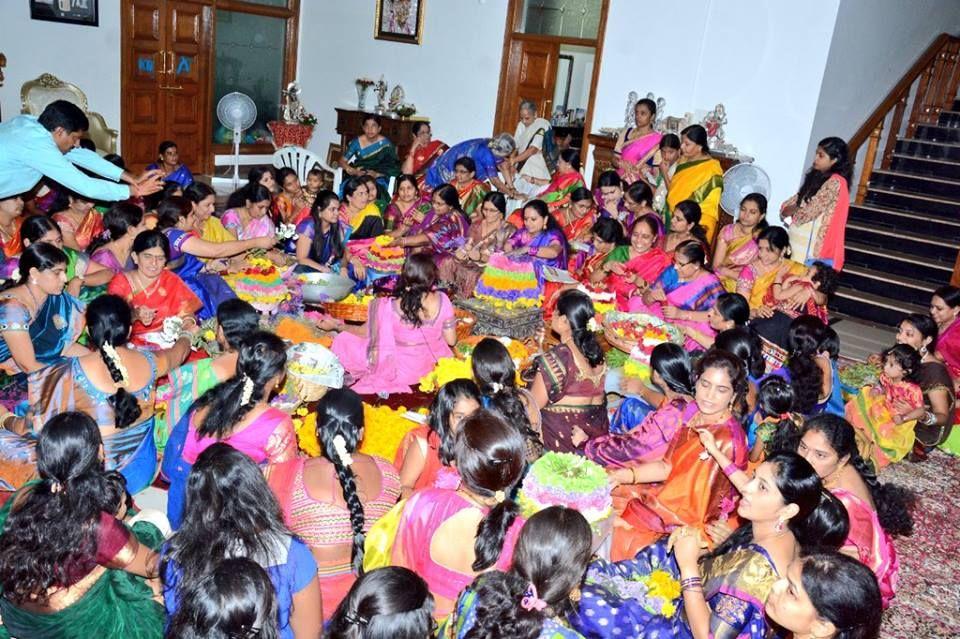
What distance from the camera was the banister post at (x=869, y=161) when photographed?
8289 mm

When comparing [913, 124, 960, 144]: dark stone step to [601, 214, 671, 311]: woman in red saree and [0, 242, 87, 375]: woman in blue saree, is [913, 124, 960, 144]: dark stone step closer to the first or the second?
[601, 214, 671, 311]: woman in red saree

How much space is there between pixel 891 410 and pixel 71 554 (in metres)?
4.12

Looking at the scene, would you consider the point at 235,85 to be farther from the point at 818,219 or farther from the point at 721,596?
the point at 721,596

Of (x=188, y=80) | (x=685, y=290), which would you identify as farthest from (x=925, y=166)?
(x=188, y=80)

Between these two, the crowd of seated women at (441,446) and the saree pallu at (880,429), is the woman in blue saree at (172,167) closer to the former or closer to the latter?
the crowd of seated women at (441,446)

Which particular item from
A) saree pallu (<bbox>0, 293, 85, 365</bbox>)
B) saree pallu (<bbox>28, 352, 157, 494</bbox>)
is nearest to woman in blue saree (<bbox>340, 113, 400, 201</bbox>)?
saree pallu (<bbox>0, 293, 85, 365</bbox>)

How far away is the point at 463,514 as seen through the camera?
235cm

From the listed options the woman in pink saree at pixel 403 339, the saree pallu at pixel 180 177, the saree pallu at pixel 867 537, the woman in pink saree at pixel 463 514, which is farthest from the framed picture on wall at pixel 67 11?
the saree pallu at pixel 867 537

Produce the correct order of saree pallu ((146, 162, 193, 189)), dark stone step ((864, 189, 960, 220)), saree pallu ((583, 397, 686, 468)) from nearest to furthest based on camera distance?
saree pallu ((583, 397, 686, 468)), saree pallu ((146, 162, 193, 189)), dark stone step ((864, 189, 960, 220))

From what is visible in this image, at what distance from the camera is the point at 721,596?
7.76 ft

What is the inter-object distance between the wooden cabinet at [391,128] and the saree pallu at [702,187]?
12.3 ft

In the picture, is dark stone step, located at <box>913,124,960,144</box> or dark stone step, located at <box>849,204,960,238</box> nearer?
dark stone step, located at <box>849,204,960,238</box>

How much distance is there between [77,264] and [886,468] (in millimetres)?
4840

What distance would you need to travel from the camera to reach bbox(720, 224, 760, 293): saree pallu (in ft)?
19.6
